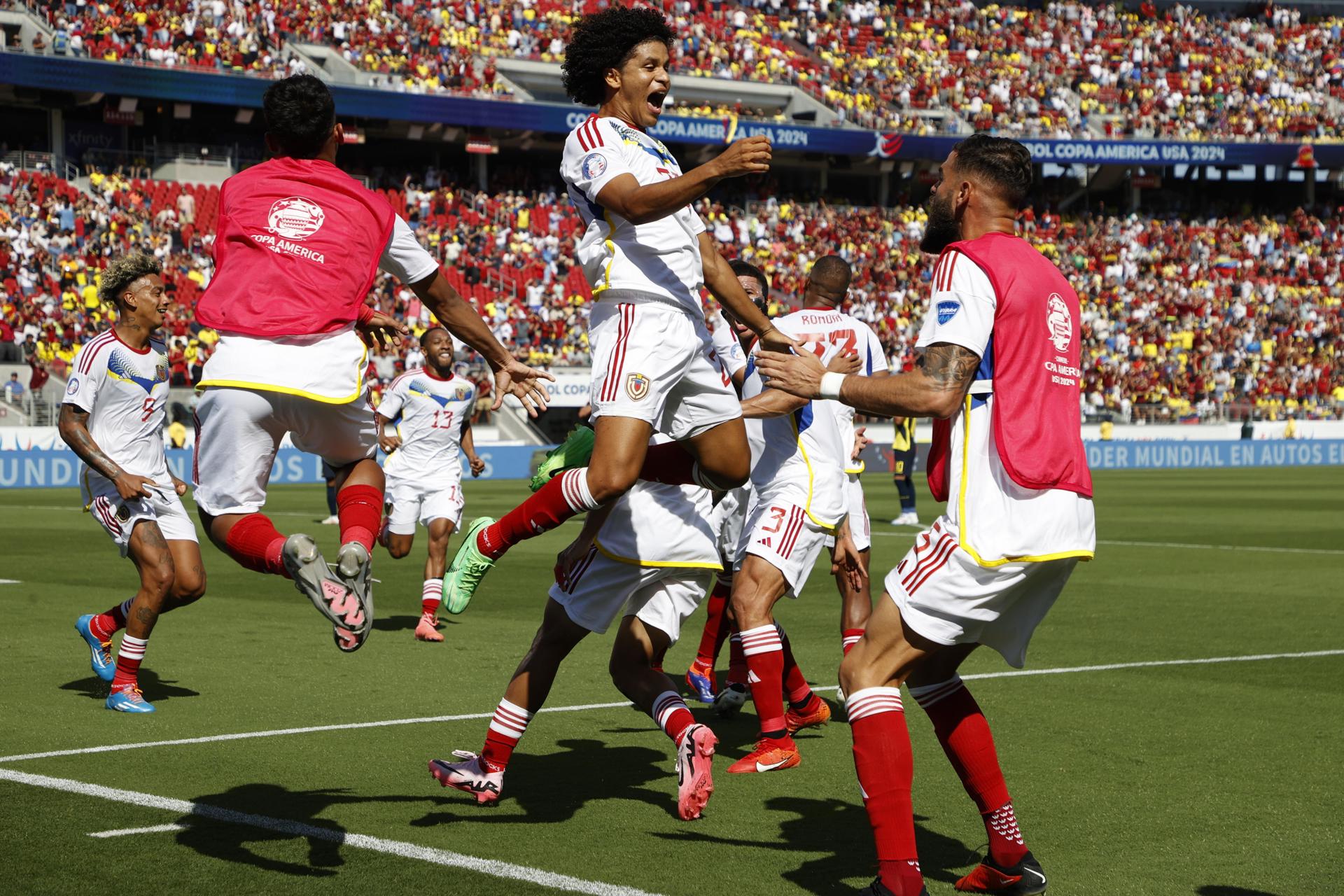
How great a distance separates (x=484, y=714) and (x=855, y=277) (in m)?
39.2

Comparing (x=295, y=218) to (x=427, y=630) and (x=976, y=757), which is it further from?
(x=427, y=630)

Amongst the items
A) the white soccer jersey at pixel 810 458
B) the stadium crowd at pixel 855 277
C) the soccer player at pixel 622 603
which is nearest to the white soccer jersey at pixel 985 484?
the soccer player at pixel 622 603

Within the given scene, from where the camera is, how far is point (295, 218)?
18.2 ft

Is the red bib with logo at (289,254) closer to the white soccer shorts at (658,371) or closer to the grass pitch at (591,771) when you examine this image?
the white soccer shorts at (658,371)

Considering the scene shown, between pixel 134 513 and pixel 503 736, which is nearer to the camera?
pixel 503 736

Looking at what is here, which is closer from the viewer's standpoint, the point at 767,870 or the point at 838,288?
the point at 767,870

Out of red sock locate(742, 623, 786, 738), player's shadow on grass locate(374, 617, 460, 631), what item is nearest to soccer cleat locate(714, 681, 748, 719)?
red sock locate(742, 623, 786, 738)

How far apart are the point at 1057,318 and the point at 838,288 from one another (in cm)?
351

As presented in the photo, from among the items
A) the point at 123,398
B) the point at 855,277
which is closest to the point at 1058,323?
the point at 123,398

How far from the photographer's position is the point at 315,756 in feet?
22.0

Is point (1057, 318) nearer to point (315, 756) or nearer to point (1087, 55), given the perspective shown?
point (315, 756)

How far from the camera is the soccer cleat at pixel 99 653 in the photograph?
8.48m

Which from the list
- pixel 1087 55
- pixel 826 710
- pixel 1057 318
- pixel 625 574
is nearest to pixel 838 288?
pixel 826 710

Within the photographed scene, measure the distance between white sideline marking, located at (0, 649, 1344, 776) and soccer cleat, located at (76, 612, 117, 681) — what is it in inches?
62.5
